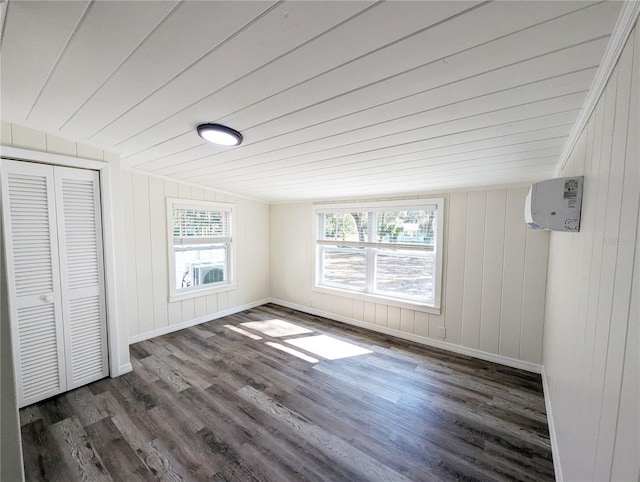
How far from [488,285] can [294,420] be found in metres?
2.42

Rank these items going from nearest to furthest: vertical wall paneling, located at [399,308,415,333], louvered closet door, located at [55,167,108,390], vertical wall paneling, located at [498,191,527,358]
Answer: louvered closet door, located at [55,167,108,390], vertical wall paneling, located at [498,191,527,358], vertical wall paneling, located at [399,308,415,333]

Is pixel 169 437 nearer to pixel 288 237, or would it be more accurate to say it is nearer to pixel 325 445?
pixel 325 445

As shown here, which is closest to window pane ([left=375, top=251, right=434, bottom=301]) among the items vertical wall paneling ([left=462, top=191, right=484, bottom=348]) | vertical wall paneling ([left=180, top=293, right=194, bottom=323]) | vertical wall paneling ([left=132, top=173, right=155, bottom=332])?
vertical wall paneling ([left=462, top=191, right=484, bottom=348])

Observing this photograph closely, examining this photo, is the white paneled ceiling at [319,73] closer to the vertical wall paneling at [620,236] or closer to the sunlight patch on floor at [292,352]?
the vertical wall paneling at [620,236]

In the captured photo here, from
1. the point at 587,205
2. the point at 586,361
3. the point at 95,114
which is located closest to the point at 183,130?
the point at 95,114

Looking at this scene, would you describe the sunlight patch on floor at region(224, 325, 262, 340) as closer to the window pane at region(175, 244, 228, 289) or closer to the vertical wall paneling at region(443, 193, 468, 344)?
the window pane at region(175, 244, 228, 289)

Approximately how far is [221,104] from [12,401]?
1.44 m

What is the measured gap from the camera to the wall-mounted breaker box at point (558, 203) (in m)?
1.44

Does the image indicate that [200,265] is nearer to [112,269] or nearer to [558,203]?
[112,269]

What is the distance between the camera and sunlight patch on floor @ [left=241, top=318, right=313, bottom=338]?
381 centimetres

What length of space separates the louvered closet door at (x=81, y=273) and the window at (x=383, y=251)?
282cm

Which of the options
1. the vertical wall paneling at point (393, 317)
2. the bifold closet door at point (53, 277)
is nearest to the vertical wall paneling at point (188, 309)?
the bifold closet door at point (53, 277)

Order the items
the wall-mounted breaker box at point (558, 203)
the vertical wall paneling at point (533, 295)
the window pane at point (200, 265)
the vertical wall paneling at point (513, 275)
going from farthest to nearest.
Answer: the window pane at point (200, 265), the vertical wall paneling at point (513, 275), the vertical wall paneling at point (533, 295), the wall-mounted breaker box at point (558, 203)

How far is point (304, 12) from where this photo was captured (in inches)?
36.2
